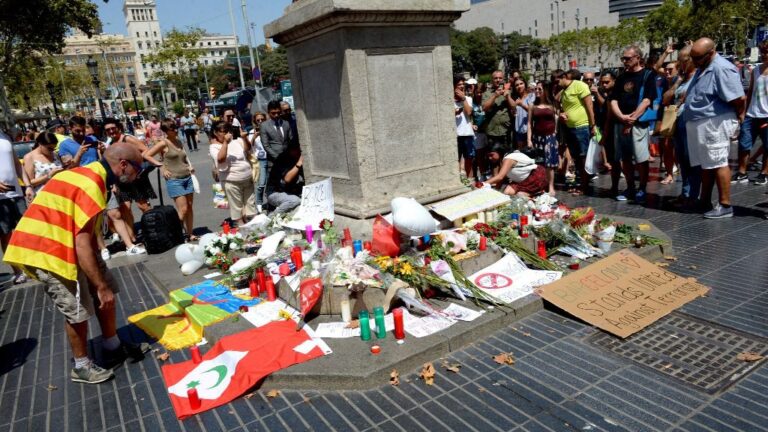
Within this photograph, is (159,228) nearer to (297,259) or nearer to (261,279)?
(261,279)

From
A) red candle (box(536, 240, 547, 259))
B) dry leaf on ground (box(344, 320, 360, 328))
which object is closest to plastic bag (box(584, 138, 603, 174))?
red candle (box(536, 240, 547, 259))

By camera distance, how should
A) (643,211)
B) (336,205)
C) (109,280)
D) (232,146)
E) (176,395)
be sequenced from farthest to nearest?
(232,146) → (643,211) → (336,205) → (109,280) → (176,395)

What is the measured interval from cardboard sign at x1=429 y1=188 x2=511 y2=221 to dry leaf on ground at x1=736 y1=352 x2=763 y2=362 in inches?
105

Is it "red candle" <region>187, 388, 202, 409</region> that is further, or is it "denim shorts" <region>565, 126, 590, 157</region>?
"denim shorts" <region>565, 126, 590, 157</region>

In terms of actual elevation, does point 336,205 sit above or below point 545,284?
above

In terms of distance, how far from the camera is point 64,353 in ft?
14.2

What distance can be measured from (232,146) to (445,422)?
5.76m

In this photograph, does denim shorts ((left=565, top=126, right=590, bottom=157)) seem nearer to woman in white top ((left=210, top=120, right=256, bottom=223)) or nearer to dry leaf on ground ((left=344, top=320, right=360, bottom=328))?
woman in white top ((left=210, top=120, right=256, bottom=223))

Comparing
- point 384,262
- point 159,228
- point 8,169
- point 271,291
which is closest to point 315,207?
point 271,291

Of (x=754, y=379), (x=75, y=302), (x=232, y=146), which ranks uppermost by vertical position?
(x=232, y=146)

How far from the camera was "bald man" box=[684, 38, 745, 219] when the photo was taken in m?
5.67

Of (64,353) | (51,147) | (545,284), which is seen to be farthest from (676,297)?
(51,147)

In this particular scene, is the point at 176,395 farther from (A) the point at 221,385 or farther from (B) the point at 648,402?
(B) the point at 648,402

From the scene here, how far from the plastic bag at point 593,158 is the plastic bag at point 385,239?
4.57 meters
